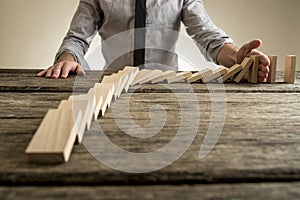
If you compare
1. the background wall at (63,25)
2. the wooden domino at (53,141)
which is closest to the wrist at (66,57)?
the wooden domino at (53,141)

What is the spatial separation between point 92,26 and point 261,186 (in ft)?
3.78

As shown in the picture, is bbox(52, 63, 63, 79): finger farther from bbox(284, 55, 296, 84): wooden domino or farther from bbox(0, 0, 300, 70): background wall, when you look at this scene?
bbox(0, 0, 300, 70): background wall

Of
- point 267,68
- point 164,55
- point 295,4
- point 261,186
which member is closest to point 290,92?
point 267,68

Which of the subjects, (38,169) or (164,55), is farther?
(164,55)

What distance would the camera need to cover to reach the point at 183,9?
1.44 m

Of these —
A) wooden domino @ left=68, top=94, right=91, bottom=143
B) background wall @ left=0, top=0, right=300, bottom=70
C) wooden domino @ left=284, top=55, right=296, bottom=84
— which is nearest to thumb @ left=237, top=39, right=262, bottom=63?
wooden domino @ left=284, top=55, right=296, bottom=84

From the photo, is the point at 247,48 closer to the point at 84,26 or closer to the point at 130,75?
the point at 130,75

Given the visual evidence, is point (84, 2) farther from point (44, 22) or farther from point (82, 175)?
point (82, 175)

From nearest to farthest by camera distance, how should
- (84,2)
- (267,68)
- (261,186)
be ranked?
(261,186) → (267,68) → (84,2)

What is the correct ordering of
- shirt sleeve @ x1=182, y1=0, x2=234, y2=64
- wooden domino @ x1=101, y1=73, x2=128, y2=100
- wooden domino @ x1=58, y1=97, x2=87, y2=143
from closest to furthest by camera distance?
wooden domino @ x1=58, y1=97, x2=87, y2=143 < wooden domino @ x1=101, y1=73, x2=128, y2=100 < shirt sleeve @ x1=182, y1=0, x2=234, y2=64

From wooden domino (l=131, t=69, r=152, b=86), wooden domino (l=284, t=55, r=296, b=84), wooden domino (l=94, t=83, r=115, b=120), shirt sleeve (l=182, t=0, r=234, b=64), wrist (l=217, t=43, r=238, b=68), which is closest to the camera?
wooden domino (l=94, t=83, r=115, b=120)

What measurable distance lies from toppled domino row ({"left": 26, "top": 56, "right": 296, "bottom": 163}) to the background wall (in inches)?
54.3

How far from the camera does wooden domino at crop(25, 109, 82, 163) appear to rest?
0.33 metres

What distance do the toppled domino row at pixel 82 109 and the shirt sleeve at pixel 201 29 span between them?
1.30ft
